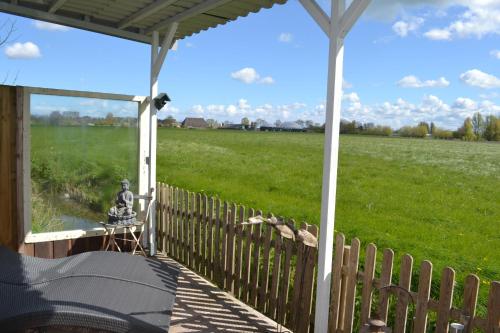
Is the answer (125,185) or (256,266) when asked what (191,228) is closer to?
(125,185)

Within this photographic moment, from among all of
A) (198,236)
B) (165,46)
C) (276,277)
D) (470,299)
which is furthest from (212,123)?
(470,299)

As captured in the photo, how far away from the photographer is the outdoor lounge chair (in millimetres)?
2592

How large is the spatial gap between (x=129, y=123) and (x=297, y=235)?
11.5 ft

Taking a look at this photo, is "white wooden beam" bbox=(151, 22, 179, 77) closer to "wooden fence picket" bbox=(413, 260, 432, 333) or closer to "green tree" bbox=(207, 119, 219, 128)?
"wooden fence picket" bbox=(413, 260, 432, 333)

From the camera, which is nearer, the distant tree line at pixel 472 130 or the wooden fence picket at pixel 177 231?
the wooden fence picket at pixel 177 231

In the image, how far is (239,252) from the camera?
4367 mm

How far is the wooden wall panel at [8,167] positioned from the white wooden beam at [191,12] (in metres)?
1.97

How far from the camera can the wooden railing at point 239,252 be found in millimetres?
3545

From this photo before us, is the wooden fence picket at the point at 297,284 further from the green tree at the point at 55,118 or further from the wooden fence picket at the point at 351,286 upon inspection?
the green tree at the point at 55,118

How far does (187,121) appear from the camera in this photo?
2847 centimetres

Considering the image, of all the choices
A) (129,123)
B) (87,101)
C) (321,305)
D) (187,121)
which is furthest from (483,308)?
(187,121)

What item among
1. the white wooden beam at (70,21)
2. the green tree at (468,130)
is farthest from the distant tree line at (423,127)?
the white wooden beam at (70,21)

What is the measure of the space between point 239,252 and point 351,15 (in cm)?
260

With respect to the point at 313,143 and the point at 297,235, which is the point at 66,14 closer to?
the point at 297,235
